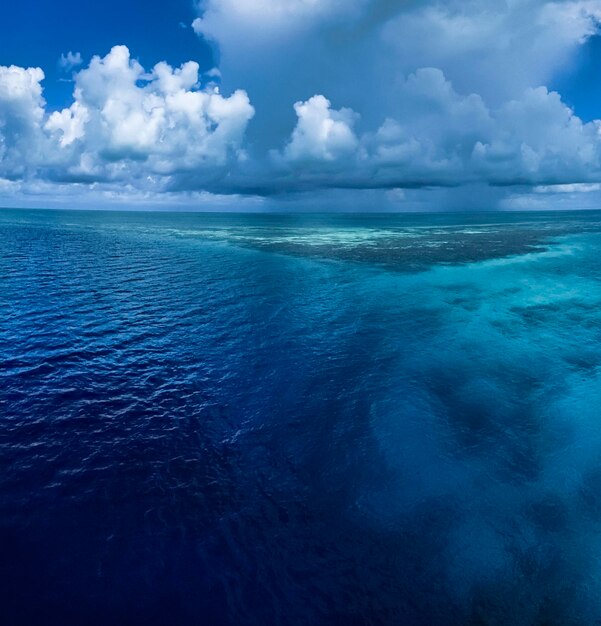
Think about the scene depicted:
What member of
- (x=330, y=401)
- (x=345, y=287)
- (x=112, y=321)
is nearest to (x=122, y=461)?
(x=330, y=401)

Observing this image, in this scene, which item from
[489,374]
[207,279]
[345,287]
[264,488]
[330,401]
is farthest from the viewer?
[207,279]

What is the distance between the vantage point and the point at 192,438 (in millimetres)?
23641

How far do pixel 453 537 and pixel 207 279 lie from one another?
56468 mm

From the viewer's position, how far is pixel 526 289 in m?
63.9

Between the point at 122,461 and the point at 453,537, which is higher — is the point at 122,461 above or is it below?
above

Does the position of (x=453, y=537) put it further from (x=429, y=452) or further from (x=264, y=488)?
(x=264, y=488)

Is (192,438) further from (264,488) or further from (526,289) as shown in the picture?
(526,289)

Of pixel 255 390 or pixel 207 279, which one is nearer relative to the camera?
pixel 255 390

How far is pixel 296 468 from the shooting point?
2142 cm

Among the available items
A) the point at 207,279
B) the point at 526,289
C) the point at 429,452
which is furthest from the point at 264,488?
the point at 526,289

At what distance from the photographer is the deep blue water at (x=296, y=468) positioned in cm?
1501

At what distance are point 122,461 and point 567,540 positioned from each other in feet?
70.9

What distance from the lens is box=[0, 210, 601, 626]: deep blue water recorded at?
591 inches

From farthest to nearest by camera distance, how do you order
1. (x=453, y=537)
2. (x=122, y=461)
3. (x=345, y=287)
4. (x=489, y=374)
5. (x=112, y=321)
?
1. (x=345, y=287)
2. (x=112, y=321)
3. (x=489, y=374)
4. (x=122, y=461)
5. (x=453, y=537)
